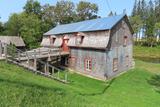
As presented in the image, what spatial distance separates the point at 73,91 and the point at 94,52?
497 inches

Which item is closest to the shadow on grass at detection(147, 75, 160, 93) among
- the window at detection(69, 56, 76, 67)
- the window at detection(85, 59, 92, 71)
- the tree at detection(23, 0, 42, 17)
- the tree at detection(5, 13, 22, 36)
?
the window at detection(85, 59, 92, 71)

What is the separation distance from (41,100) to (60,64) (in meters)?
22.7

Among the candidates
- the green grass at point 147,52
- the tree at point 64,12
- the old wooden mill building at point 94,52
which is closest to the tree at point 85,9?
the tree at point 64,12

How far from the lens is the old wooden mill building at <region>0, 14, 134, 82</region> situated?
93.8 feet

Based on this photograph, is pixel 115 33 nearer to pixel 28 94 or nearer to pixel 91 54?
pixel 91 54

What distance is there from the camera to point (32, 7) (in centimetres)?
7612

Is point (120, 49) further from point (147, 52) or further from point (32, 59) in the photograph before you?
point (147, 52)

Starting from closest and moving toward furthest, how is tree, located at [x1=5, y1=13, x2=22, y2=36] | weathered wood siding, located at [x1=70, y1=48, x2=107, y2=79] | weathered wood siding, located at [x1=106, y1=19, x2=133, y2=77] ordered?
weathered wood siding, located at [x1=70, y1=48, x2=107, y2=79] → weathered wood siding, located at [x1=106, y1=19, x2=133, y2=77] → tree, located at [x1=5, y1=13, x2=22, y2=36]

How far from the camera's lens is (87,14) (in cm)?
8456

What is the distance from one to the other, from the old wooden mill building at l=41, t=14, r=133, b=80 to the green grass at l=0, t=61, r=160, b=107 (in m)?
1.42

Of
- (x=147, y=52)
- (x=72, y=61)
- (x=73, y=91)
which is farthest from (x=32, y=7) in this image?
(x=73, y=91)

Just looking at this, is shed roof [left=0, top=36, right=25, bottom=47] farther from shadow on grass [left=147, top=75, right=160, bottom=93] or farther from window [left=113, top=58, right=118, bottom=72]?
shadow on grass [left=147, top=75, right=160, bottom=93]

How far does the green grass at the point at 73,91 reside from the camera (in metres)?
12.3

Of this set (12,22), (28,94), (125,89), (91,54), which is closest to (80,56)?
(91,54)
